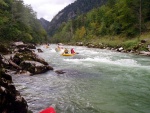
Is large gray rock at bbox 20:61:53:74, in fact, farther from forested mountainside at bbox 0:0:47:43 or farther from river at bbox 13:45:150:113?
forested mountainside at bbox 0:0:47:43

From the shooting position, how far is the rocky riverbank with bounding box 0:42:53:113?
5.86m

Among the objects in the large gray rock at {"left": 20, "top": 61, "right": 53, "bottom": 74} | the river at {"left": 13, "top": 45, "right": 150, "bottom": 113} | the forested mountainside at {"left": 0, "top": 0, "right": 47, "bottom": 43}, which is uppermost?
the forested mountainside at {"left": 0, "top": 0, "right": 47, "bottom": 43}

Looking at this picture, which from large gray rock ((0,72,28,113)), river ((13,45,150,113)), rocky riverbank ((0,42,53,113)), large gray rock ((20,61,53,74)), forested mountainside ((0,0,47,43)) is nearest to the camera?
large gray rock ((0,72,28,113))

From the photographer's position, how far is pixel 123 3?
39.8 metres

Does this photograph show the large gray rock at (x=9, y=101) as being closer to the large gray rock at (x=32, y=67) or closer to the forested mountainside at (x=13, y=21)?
the large gray rock at (x=32, y=67)

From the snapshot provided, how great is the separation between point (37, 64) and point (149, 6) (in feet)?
103

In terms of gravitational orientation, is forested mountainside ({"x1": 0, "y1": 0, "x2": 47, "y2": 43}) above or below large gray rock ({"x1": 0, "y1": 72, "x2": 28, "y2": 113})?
above

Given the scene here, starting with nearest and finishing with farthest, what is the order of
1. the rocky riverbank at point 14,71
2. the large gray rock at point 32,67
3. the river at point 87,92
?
1. the rocky riverbank at point 14,71
2. the river at point 87,92
3. the large gray rock at point 32,67

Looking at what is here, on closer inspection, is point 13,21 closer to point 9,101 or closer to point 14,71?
point 14,71

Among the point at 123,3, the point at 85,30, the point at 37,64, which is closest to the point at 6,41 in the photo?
the point at 37,64

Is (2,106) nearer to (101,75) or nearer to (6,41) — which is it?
(101,75)

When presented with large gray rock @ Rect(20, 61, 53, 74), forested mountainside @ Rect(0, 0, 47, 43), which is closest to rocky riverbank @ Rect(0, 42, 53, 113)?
large gray rock @ Rect(20, 61, 53, 74)

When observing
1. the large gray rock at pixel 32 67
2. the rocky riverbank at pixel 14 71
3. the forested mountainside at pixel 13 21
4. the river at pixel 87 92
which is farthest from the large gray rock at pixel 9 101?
the forested mountainside at pixel 13 21

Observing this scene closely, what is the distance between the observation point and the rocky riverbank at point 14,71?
586 centimetres
